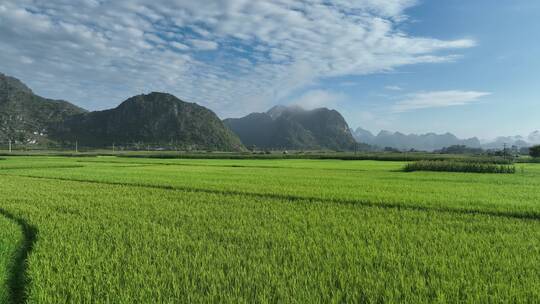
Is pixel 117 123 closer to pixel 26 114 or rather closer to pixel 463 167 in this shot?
pixel 26 114

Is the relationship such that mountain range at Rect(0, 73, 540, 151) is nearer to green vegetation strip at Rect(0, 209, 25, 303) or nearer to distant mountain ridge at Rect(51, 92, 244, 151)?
distant mountain ridge at Rect(51, 92, 244, 151)

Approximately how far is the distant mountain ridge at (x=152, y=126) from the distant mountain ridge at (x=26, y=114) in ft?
19.4

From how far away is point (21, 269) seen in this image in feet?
17.0

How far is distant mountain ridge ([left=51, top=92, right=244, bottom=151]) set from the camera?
5782 inches

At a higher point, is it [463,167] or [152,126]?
[152,126]

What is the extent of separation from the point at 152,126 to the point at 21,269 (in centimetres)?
15763

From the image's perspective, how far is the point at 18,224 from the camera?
320 inches

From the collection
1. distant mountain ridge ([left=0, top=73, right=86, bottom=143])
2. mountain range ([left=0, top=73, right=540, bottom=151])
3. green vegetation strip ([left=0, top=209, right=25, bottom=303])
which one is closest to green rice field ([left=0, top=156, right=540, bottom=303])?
green vegetation strip ([left=0, top=209, right=25, bottom=303])

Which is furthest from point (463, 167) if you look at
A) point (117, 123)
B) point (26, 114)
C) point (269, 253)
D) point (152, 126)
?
point (26, 114)

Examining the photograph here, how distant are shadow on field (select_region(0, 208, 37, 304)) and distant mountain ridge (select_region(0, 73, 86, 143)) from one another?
156414 mm

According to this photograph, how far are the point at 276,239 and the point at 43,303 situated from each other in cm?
368

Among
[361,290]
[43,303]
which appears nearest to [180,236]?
[43,303]

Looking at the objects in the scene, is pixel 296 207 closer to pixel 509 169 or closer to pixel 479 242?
pixel 479 242

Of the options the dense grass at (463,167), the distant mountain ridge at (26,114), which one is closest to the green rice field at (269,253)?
the dense grass at (463,167)
